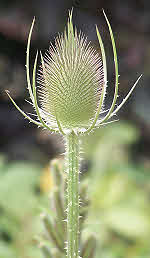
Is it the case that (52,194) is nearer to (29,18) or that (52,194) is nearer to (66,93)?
(66,93)

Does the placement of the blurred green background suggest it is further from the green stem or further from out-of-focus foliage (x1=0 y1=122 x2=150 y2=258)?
the green stem

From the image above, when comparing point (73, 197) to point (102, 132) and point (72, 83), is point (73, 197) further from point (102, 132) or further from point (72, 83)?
point (102, 132)

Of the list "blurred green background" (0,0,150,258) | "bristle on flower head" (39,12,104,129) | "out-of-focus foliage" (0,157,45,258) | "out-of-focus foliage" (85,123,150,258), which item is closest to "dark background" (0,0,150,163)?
"blurred green background" (0,0,150,258)

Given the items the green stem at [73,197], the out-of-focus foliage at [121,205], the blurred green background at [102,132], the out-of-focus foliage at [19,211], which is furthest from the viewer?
the blurred green background at [102,132]

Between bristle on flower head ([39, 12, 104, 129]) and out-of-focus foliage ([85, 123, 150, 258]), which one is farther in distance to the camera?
out-of-focus foliage ([85, 123, 150, 258])

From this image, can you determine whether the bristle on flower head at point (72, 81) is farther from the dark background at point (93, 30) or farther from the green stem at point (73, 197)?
the dark background at point (93, 30)

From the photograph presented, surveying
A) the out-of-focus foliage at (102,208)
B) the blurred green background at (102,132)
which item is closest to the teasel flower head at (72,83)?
the out-of-focus foliage at (102,208)
